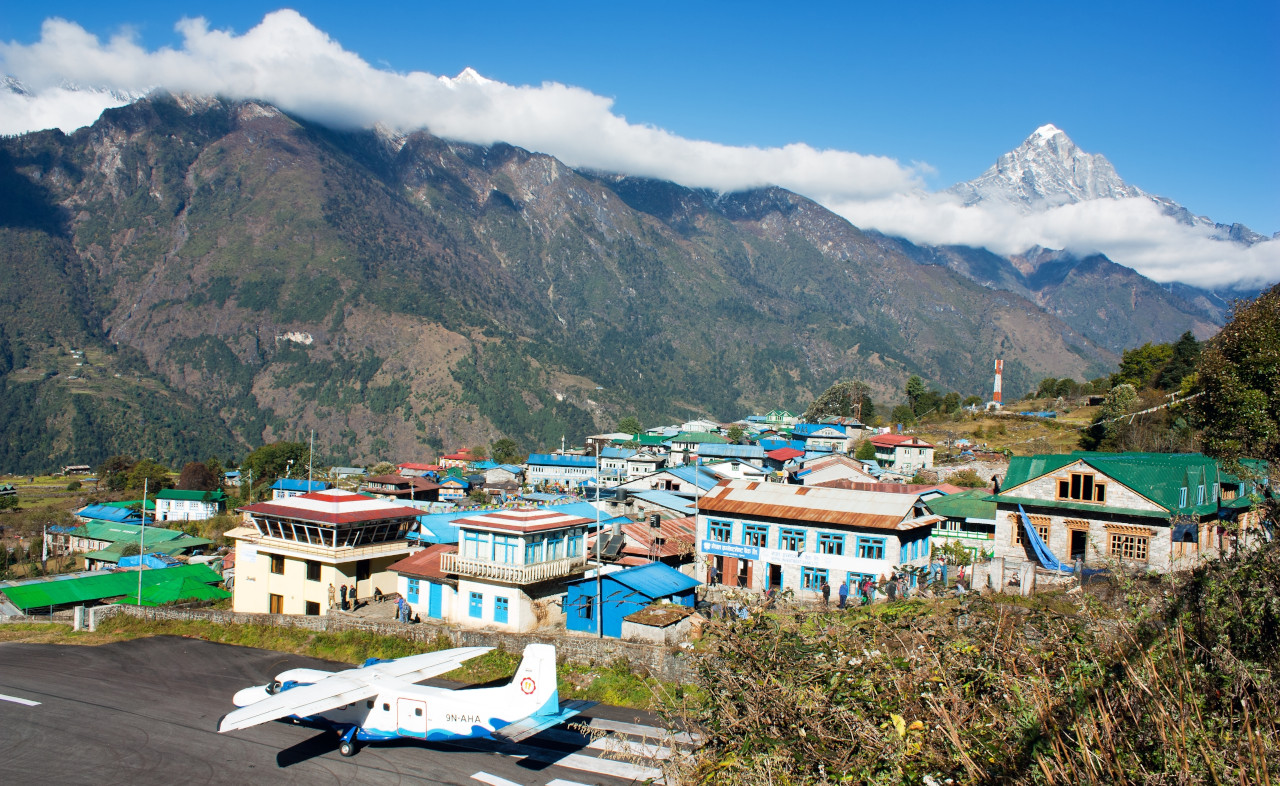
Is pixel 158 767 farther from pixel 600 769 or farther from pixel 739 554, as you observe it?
pixel 739 554

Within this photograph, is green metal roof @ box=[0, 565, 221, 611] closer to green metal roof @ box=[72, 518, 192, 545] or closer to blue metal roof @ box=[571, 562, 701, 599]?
green metal roof @ box=[72, 518, 192, 545]

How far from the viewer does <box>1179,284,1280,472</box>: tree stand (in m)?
21.6

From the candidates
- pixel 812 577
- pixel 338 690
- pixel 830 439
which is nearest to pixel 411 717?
pixel 338 690

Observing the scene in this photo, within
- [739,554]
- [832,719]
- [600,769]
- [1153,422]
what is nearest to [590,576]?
[739,554]

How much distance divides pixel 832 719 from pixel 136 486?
146937mm

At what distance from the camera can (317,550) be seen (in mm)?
33812

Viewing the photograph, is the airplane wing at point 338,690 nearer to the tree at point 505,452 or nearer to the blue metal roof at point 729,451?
the blue metal roof at point 729,451

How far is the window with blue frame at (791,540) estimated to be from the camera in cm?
3494

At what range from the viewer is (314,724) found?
20875mm

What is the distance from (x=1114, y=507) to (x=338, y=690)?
1286 inches

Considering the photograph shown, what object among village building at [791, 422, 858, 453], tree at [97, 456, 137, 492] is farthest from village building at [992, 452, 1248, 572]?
tree at [97, 456, 137, 492]

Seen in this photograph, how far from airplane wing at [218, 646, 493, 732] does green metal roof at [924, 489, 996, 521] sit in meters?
29.6

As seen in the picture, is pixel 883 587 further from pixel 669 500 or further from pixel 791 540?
pixel 669 500

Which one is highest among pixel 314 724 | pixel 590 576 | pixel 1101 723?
pixel 1101 723
